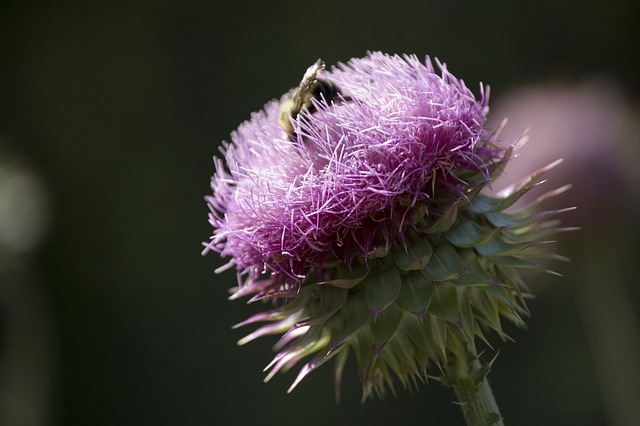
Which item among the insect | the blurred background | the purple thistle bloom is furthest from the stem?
the blurred background

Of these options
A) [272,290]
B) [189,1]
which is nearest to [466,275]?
[272,290]

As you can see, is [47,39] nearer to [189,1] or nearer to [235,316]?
[189,1]

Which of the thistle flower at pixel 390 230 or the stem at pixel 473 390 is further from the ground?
the thistle flower at pixel 390 230

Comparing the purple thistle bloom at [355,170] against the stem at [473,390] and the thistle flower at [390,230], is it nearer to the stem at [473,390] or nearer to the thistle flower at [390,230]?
the thistle flower at [390,230]

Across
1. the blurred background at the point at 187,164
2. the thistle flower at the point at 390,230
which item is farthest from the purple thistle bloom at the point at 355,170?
the blurred background at the point at 187,164

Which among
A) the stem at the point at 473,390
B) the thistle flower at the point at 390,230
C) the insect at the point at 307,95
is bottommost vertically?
the stem at the point at 473,390

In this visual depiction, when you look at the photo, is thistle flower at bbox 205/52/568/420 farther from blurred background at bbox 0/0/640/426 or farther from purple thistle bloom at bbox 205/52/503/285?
blurred background at bbox 0/0/640/426

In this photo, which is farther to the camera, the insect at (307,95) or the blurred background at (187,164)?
the blurred background at (187,164)
